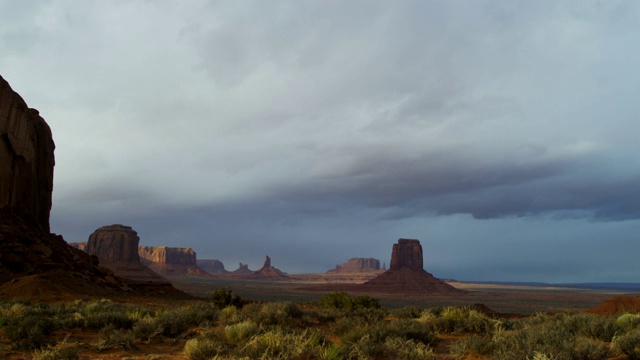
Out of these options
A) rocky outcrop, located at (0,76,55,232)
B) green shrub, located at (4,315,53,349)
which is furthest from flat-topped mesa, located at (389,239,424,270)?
green shrub, located at (4,315,53,349)

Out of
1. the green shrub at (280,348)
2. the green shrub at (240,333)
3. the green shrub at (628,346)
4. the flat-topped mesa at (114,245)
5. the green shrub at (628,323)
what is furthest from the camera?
the flat-topped mesa at (114,245)

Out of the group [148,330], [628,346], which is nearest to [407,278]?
[148,330]

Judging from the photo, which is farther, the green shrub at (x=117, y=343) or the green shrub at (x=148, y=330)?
the green shrub at (x=148, y=330)

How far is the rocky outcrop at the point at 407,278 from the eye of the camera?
5773 inches

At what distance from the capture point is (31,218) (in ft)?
144

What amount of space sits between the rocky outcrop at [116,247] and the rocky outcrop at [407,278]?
72732 mm

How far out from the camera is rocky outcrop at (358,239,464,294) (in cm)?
14662

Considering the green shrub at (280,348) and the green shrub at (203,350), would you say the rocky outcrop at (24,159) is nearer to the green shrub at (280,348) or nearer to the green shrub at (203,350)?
the green shrub at (203,350)

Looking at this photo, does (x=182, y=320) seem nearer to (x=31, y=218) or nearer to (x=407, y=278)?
(x=31, y=218)

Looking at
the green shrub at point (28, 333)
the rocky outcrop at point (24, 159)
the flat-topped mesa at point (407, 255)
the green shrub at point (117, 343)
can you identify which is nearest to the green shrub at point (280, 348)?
the green shrub at point (117, 343)

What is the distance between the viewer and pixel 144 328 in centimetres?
1079

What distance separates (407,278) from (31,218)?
131 meters

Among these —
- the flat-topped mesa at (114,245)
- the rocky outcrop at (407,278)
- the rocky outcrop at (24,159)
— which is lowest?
the rocky outcrop at (407,278)

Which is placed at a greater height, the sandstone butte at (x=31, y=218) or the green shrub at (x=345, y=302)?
the sandstone butte at (x=31, y=218)
